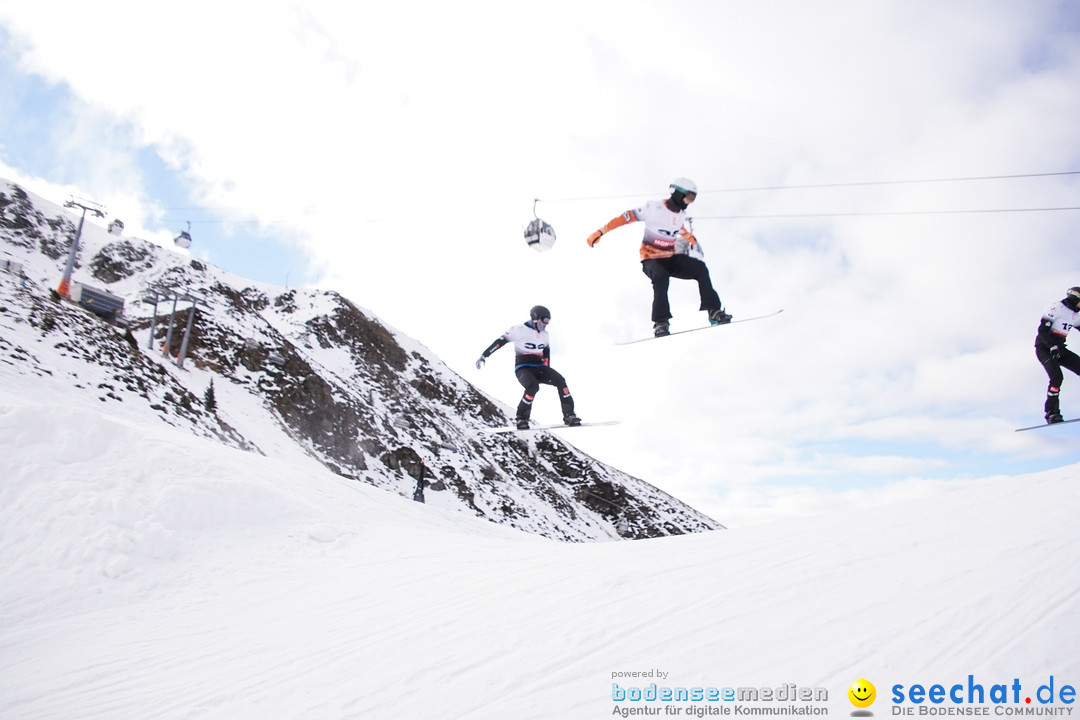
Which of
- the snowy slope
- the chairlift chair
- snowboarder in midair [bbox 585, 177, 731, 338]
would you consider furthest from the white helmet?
the snowy slope

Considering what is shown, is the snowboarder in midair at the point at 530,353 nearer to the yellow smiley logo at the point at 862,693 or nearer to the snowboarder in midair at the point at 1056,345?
the yellow smiley logo at the point at 862,693

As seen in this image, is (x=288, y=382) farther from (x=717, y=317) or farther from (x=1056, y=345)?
(x=1056, y=345)

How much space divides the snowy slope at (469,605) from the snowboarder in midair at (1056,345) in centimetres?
393

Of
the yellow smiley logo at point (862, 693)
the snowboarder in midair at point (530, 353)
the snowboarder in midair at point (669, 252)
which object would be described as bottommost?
the yellow smiley logo at point (862, 693)

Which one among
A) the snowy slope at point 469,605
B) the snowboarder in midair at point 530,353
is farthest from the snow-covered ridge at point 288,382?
the snowboarder in midair at point 530,353

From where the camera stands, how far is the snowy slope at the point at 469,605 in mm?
3686

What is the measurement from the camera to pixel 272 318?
5997 centimetres

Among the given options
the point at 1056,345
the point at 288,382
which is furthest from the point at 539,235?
the point at 288,382

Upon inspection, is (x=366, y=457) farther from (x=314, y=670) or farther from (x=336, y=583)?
(x=314, y=670)

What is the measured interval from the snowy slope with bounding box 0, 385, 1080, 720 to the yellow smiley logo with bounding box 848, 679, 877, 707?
0.06m

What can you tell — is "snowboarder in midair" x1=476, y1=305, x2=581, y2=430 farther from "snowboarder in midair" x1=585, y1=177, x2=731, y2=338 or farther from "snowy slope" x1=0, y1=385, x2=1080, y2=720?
"snowy slope" x1=0, y1=385, x2=1080, y2=720

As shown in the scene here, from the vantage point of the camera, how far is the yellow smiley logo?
315 cm

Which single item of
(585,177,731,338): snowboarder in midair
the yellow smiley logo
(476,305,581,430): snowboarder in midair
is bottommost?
the yellow smiley logo

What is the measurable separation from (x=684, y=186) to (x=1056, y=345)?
26.1ft
